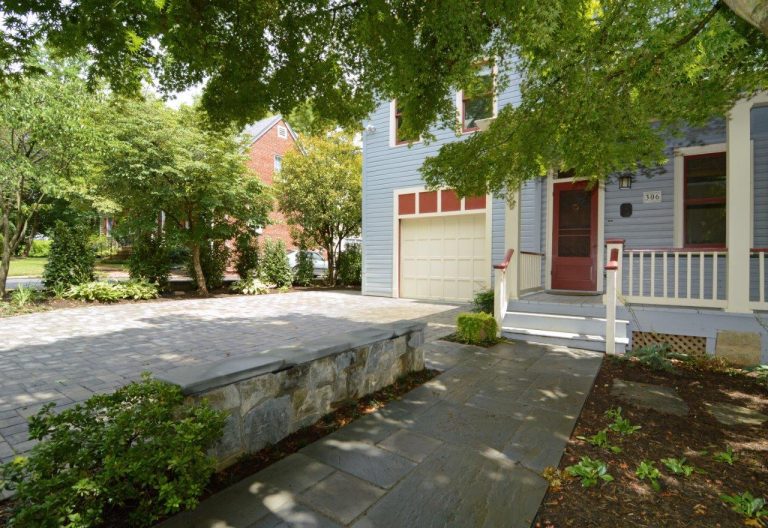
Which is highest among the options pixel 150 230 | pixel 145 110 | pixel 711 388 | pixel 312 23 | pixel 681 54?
pixel 145 110

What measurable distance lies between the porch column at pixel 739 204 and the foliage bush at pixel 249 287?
421 inches

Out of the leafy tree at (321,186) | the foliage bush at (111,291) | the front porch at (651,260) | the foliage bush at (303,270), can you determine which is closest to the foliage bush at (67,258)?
the foliage bush at (111,291)

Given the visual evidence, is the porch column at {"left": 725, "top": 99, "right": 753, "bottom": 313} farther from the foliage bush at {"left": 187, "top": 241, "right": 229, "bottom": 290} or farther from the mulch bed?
the foliage bush at {"left": 187, "top": 241, "right": 229, "bottom": 290}

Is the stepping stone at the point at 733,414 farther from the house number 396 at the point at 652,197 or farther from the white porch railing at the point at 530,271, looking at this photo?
the house number 396 at the point at 652,197

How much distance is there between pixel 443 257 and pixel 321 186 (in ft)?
16.3

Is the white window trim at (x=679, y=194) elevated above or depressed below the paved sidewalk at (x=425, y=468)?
above

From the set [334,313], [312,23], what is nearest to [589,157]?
[312,23]

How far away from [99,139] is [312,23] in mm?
6874

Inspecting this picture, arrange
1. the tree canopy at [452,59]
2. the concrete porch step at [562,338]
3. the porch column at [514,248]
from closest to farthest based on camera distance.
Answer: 1. the tree canopy at [452,59]
2. the concrete porch step at [562,338]
3. the porch column at [514,248]

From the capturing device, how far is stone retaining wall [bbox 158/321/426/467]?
2.16 meters

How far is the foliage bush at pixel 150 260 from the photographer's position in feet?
32.9

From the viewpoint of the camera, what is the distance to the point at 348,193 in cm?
1273

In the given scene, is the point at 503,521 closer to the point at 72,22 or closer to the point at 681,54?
the point at 681,54

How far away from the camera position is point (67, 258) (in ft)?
29.1
